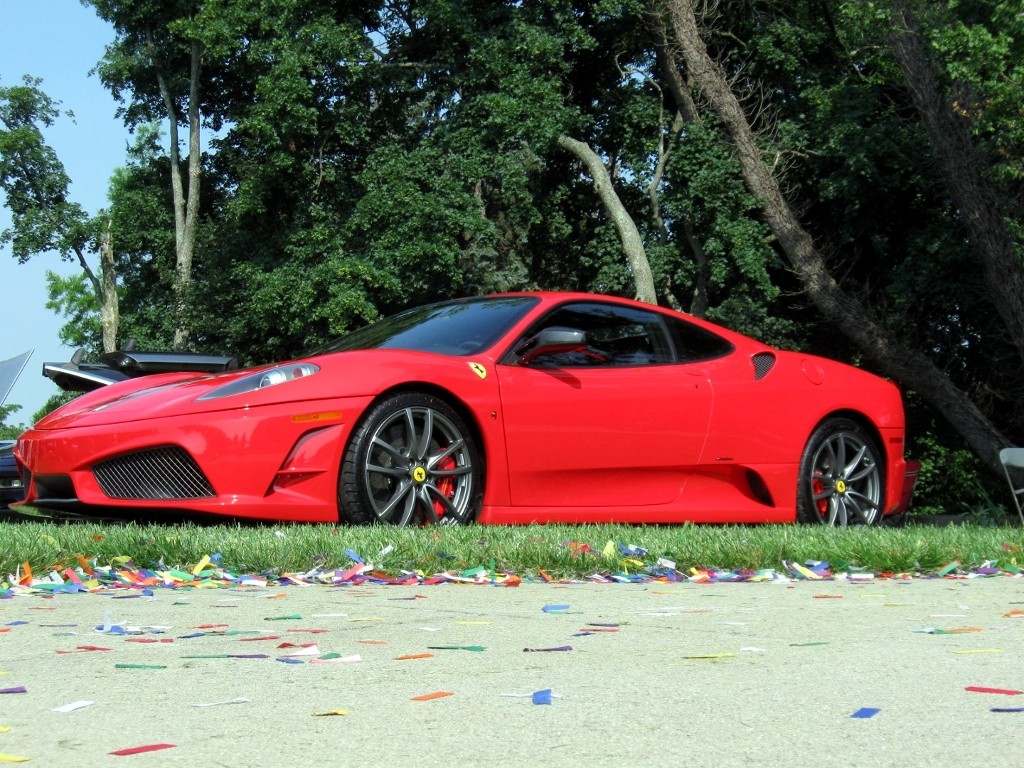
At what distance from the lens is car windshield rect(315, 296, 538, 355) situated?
7004 millimetres

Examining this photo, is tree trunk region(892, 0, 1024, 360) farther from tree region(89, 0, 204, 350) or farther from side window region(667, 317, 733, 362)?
tree region(89, 0, 204, 350)

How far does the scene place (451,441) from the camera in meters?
6.61

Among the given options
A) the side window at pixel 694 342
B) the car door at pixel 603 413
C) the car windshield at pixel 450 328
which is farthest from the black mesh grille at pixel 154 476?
the side window at pixel 694 342

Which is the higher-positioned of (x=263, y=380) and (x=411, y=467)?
(x=263, y=380)

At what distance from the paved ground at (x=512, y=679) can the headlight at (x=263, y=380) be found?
1827 millimetres

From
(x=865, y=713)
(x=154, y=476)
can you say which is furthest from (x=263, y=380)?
(x=865, y=713)

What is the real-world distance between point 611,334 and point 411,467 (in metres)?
1.53

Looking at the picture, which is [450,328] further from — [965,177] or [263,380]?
[965,177]

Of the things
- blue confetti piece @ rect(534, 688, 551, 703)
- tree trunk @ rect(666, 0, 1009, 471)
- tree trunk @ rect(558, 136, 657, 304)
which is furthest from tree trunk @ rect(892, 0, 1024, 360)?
blue confetti piece @ rect(534, 688, 551, 703)

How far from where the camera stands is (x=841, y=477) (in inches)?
316

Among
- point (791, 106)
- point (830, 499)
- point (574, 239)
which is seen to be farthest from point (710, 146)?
point (830, 499)

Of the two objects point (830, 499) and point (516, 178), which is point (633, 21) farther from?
point (830, 499)

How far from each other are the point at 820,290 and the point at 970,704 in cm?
1759

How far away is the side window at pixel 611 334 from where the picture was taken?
7.21 metres
